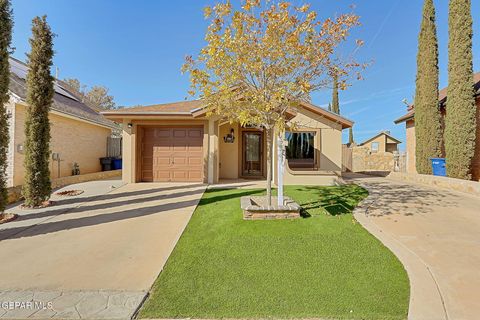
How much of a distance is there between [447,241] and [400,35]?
533 inches

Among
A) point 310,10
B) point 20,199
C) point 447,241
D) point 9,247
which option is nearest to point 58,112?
point 20,199

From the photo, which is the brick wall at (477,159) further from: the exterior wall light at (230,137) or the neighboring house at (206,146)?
the exterior wall light at (230,137)

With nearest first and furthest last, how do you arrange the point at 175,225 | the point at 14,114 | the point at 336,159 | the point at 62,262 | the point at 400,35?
the point at 62,262 → the point at 175,225 → the point at 14,114 → the point at 336,159 → the point at 400,35

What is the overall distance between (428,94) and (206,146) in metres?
12.5

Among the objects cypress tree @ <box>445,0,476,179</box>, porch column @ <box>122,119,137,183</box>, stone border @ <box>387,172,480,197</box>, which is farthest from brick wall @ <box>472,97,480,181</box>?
porch column @ <box>122,119,137,183</box>

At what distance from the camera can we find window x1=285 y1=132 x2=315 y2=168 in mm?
12805

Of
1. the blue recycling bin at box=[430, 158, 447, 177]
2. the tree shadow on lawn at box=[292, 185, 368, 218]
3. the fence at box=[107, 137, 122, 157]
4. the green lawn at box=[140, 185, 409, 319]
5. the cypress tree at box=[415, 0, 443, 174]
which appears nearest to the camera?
the green lawn at box=[140, 185, 409, 319]

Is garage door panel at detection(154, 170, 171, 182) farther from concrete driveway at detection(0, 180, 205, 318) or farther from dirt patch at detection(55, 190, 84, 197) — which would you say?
concrete driveway at detection(0, 180, 205, 318)

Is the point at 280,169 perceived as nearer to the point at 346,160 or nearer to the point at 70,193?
the point at 70,193

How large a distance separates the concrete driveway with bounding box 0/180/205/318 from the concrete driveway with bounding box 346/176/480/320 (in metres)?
3.52

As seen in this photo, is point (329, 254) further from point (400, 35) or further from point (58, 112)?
point (400, 35)

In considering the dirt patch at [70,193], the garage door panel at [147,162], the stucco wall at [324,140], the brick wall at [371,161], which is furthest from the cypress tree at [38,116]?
the brick wall at [371,161]

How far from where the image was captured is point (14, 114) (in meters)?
9.20

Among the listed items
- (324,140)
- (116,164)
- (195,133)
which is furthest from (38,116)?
(324,140)
